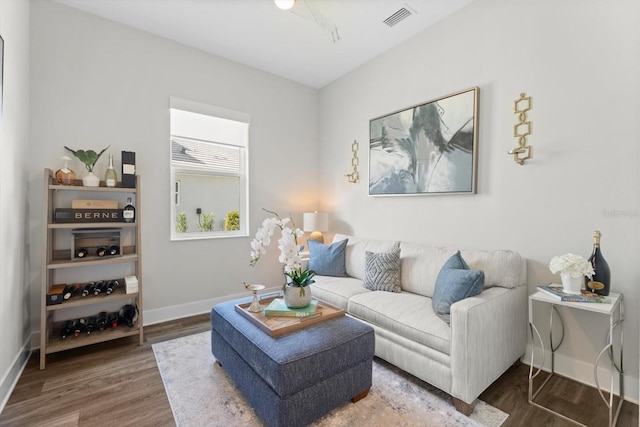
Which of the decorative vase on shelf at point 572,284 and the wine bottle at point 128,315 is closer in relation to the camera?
the decorative vase on shelf at point 572,284

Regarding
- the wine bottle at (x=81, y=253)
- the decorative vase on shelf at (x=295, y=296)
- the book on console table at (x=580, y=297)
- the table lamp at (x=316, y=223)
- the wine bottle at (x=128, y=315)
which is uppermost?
the table lamp at (x=316, y=223)

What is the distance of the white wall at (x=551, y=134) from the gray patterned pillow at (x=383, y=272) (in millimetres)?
515

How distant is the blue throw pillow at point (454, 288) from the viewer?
1.87 metres

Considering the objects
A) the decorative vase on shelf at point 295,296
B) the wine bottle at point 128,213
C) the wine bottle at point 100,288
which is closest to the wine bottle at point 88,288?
the wine bottle at point 100,288

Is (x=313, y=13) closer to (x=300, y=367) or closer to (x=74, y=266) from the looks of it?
(x=300, y=367)

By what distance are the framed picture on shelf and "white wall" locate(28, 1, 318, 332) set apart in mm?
1254

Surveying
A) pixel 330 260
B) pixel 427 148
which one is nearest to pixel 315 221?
pixel 330 260

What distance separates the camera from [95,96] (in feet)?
8.69

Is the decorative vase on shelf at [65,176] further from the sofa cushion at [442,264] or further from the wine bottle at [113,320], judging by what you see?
the sofa cushion at [442,264]

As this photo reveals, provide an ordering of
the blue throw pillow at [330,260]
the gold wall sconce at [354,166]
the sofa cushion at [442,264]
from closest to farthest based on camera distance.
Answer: the sofa cushion at [442,264]
the blue throw pillow at [330,260]
the gold wall sconce at [354,166]

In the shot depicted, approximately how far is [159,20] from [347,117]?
2.24 metres

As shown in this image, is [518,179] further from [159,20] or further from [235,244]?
[159,20]

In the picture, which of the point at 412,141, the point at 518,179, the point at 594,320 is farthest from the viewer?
the point at 412,141

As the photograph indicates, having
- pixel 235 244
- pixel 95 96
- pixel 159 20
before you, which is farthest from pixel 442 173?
pixel 95 96
